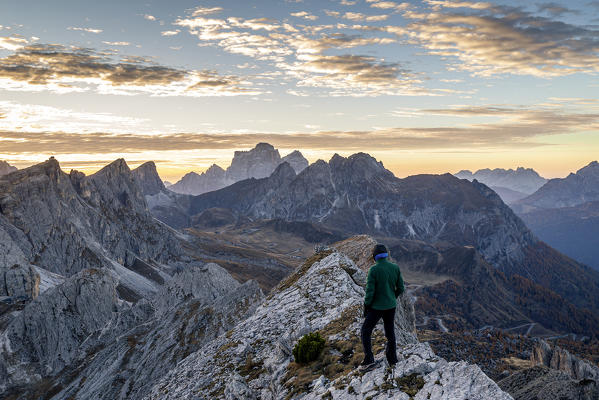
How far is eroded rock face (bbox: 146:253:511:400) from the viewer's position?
41.3 feet

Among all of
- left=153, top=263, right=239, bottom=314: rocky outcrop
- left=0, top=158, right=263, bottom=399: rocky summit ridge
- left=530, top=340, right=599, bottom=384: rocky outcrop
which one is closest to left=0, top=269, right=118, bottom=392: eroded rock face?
left=0, top=158, right=263, bottom=399: rocky summit ridge

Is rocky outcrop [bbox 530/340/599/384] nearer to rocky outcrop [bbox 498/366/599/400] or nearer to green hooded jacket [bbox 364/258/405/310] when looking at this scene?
rocky outcrop [bbox 498/366/599/400]

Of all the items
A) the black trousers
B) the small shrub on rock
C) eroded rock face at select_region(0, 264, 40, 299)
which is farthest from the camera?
eroded rock face at select_region(0, 264, 40, 299)

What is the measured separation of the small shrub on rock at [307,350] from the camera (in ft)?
59.4

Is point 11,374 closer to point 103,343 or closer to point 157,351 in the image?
point 103,343

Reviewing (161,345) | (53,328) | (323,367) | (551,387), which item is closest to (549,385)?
(551,387)

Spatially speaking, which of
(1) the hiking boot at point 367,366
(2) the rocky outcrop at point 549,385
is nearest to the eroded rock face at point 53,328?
(2) the rocky outcrop at point 549,385

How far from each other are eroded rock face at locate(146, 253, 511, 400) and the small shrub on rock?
0.53m

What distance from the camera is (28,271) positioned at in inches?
5084

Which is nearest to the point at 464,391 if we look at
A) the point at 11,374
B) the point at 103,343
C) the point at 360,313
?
the point at 360,313

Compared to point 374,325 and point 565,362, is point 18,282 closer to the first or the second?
point 374,325

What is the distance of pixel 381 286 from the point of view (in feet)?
48.3

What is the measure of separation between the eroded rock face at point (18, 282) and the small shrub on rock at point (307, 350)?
13915 centimetres

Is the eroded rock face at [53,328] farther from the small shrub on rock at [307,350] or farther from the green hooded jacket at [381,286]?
the green hooded jacket at [381,286]
